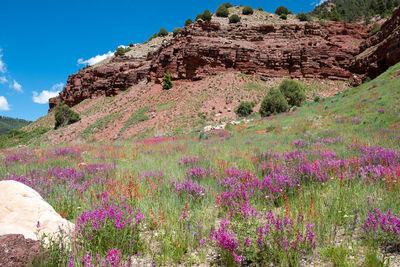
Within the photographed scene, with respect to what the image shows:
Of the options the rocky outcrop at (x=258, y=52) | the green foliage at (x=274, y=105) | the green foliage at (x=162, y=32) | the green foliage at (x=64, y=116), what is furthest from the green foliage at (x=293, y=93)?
the green foliage at (x=162, y=32)

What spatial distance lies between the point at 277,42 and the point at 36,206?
49.0m

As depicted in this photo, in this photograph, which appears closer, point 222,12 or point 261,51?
point 261,51

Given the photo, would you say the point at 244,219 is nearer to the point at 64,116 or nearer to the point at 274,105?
the point at 274,105

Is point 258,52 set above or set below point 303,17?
below

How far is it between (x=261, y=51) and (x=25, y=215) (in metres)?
46.2

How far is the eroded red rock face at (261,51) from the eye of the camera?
41.1m

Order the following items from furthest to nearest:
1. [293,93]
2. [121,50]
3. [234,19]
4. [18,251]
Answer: [121,50], [234,19], [293,93], [18,251]

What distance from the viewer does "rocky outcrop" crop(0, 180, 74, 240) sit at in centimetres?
235

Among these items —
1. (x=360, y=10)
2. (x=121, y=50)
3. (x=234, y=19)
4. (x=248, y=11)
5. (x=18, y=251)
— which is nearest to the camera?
(x=18, y=251)

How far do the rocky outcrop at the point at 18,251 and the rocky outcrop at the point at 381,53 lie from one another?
41.9 metres

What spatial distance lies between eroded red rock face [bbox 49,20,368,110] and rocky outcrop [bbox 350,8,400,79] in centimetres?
214

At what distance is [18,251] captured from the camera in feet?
5.94

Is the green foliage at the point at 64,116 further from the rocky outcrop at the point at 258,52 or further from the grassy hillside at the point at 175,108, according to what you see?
the rocky outcrop at the point at 258,52

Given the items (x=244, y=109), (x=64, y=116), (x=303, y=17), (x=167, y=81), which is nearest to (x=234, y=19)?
(x=303, y=17)
